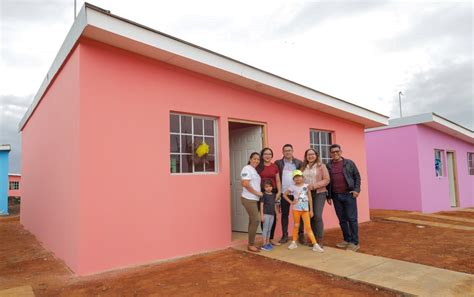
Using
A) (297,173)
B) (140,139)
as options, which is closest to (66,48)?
(140,139)

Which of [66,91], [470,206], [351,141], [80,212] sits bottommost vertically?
[470,206]

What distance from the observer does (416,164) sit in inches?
441

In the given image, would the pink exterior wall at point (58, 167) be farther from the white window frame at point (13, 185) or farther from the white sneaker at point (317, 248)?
the white window frame at point (13, 185)

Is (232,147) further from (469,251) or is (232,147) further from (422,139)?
(422,139)

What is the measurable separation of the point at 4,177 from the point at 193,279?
573 inches

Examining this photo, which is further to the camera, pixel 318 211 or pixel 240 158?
Answer: pixel 240 158

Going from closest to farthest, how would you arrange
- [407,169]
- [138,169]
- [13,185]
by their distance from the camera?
[138,169] → [407,169] → [13,185]

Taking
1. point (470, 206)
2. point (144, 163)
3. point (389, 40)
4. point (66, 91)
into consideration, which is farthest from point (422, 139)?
point (66, 91)

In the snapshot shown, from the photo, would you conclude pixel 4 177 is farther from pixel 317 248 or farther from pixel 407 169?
pixel 407 169

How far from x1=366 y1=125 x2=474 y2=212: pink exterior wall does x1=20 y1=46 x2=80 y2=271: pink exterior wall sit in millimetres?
10452

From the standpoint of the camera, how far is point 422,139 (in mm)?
11477

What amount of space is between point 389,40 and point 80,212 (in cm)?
891

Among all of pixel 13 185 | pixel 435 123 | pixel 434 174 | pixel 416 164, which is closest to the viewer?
pixel 416 164

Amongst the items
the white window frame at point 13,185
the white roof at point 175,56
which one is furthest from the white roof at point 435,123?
the white window frame at point 13,185
